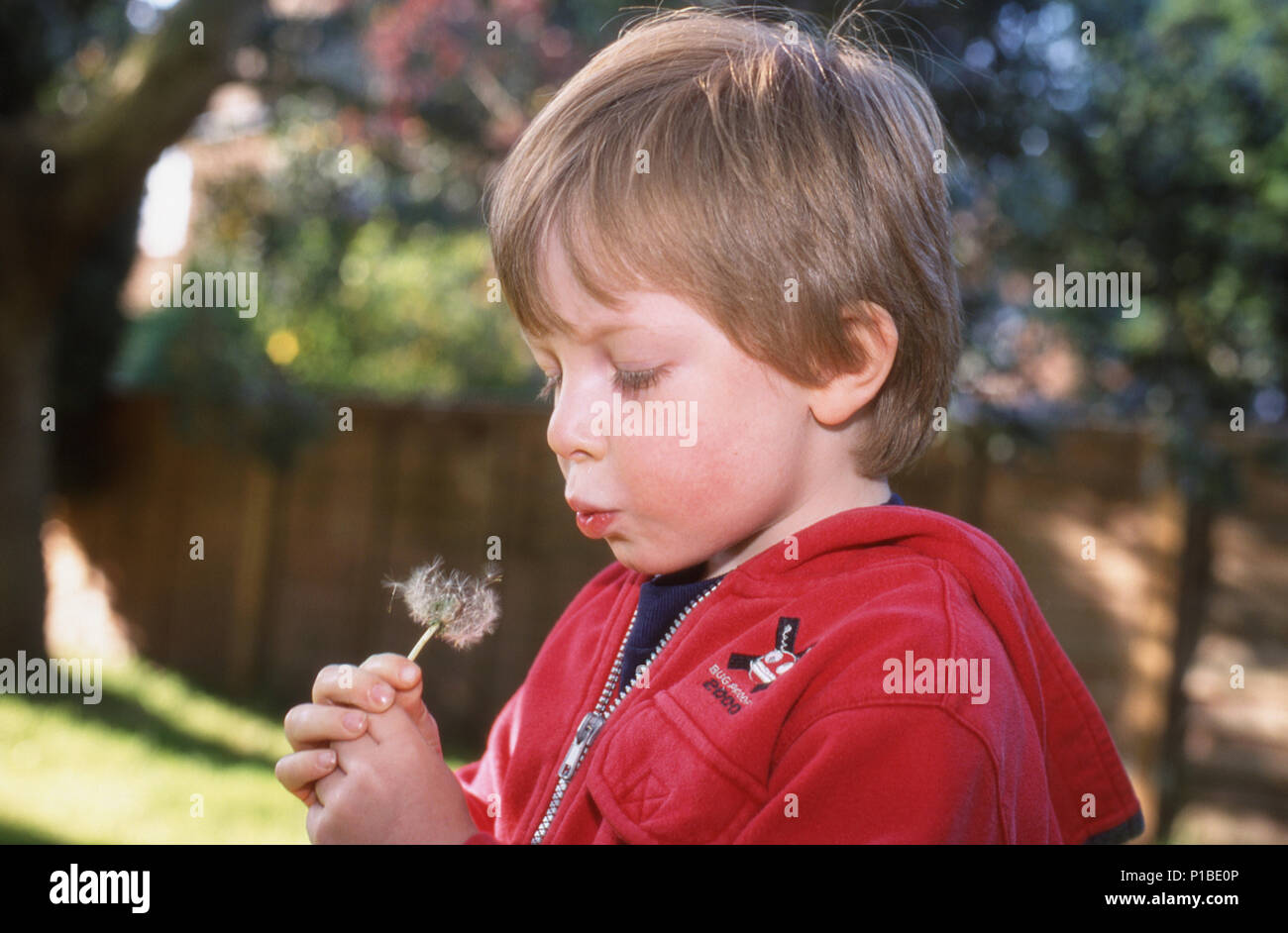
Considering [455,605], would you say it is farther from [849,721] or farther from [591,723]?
[849,721]

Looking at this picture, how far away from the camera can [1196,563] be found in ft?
15.2

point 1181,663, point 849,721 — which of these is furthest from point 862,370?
point 1181,663

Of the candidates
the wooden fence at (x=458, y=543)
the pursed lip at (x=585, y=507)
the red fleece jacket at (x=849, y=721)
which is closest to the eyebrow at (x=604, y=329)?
the pursed lip at (x=585, y=507)

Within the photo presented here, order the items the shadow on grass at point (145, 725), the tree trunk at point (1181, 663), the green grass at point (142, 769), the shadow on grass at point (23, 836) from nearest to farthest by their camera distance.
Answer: the shadow on grass at point (23, 836)
the green grass at point (142, 769)
the tree trunk at point (1181, 663)
the shadow on grass at point (145, 725)

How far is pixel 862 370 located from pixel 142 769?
16.6 feet

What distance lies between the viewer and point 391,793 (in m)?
1.28

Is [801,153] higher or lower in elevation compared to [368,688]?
higher

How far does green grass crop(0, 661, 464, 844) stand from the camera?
14.8ft

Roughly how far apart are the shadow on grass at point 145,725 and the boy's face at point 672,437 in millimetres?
4719

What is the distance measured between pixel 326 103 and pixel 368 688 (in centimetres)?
569

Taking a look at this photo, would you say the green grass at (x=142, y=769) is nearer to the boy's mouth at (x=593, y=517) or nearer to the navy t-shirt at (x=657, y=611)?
the navy t-shirt at (x=657, y=611)

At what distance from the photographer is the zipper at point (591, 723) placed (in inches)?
54.5
